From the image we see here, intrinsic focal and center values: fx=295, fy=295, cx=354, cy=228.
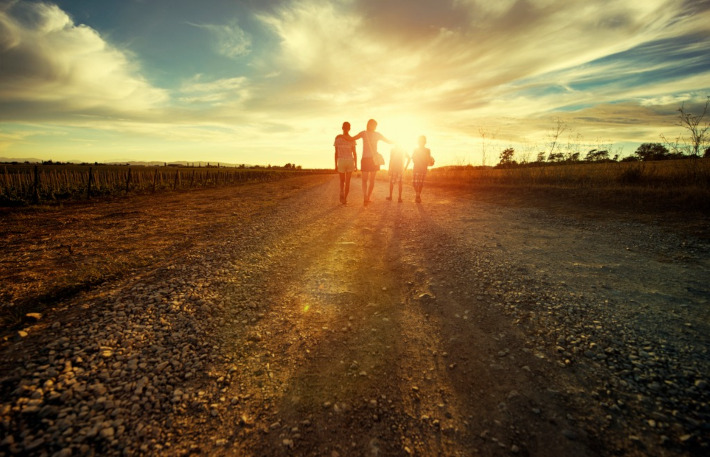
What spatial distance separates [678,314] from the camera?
11.7 ft

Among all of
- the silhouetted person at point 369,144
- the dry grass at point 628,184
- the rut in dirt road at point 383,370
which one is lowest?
the rut in dirt road at point 383,370

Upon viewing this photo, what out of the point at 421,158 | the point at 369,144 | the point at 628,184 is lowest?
the point at 628,184

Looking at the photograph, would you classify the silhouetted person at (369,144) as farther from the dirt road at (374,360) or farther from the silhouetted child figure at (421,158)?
the dirt road at (374,360)

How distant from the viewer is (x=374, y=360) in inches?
120

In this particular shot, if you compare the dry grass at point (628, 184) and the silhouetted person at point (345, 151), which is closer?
the dry grass at point (628, 184)

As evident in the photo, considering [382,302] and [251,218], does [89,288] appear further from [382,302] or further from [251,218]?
[251,218]

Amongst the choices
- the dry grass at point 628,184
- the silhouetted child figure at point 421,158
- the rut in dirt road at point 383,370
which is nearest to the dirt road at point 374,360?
the rut in dirt road at point 383,370

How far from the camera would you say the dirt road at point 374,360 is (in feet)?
7.21

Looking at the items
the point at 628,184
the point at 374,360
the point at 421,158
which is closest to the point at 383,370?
the point at 374,360

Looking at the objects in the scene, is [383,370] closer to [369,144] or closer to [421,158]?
[369,144]

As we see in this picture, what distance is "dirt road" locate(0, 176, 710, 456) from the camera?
7.21ft

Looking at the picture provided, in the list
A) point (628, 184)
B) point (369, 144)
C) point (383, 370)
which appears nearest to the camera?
point (383, 370)

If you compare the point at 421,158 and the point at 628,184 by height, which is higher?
the point at 421,158

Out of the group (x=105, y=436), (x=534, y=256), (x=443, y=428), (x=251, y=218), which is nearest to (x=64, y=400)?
(x=105, y=436)
